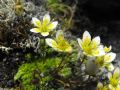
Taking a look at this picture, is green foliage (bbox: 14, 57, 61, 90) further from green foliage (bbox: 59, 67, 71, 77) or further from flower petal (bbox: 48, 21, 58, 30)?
flower petal (bbox: 48, 21, 58, 30)

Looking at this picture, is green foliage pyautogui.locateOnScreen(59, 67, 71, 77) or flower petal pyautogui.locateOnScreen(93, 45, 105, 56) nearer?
flower petal pyautogui.locateOnScreen(93, 45, 105, 56)

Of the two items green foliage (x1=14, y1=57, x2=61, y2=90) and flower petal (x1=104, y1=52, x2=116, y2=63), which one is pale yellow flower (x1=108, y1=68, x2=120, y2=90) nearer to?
flower petal (x1=104, y1=52, x2=116, y2=63)

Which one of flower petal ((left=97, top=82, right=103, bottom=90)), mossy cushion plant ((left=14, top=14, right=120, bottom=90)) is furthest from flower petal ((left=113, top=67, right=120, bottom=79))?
flower petal ((left=97, top=82, right=103, bottom=90))

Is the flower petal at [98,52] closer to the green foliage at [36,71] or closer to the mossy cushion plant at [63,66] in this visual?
the mossy cushion plant at [63,66]

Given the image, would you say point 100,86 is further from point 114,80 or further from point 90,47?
point 90,47

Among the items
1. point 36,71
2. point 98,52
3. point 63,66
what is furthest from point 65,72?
point 98,52

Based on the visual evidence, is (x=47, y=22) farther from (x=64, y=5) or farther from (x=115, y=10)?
(x=115, y=10)


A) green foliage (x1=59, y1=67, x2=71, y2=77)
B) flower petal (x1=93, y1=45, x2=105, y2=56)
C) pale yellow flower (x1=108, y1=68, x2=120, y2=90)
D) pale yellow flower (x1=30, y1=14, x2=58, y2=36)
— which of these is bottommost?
pale yellow flower (x1=108, y1=68, x2=120, y2=90)

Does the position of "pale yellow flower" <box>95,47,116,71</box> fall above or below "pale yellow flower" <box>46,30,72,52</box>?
below
